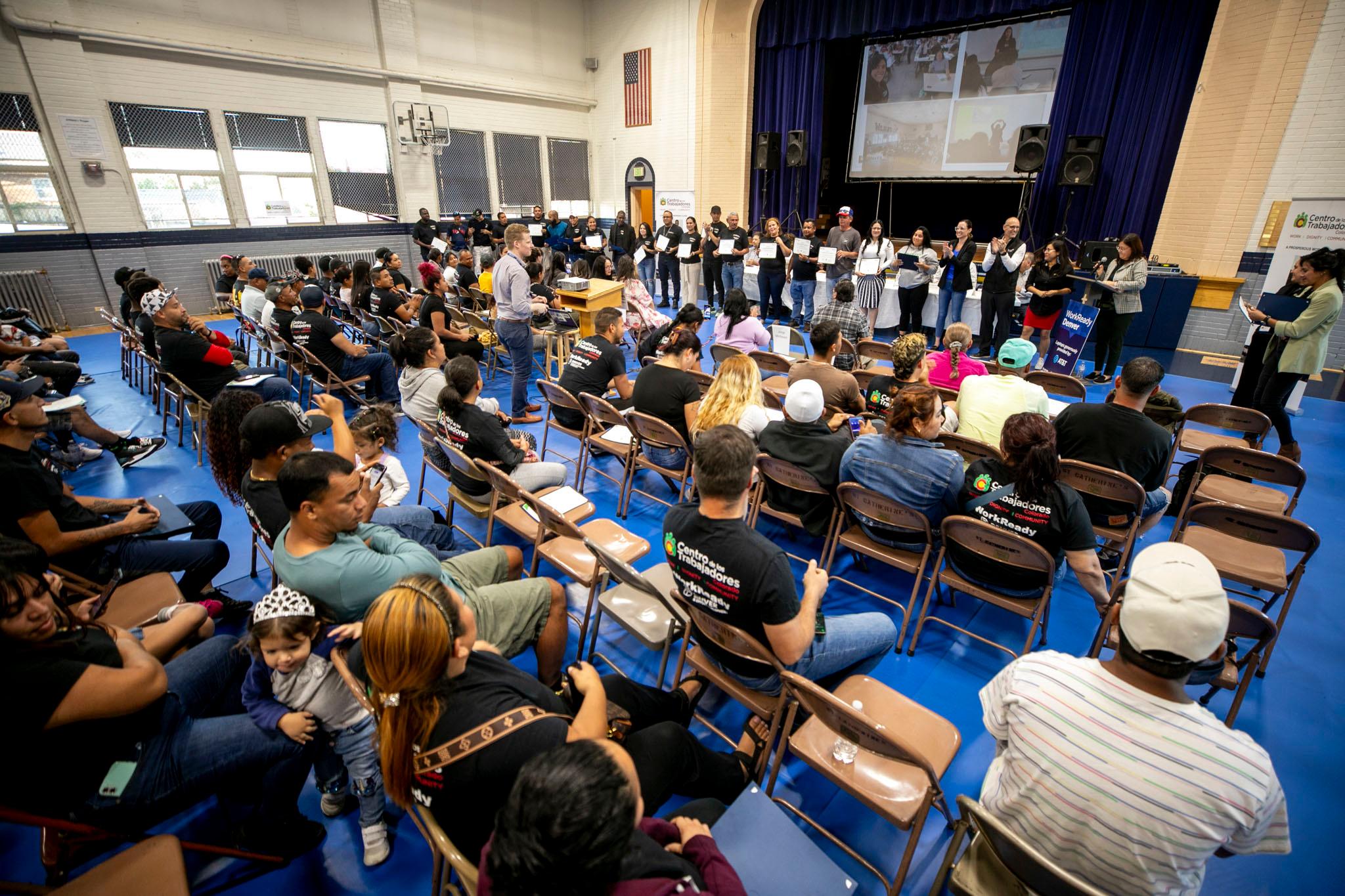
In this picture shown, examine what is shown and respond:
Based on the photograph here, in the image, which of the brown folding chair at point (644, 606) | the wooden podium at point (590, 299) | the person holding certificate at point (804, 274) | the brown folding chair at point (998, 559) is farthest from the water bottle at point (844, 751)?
the person holding certificate at point (804, 274)

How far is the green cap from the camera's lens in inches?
193

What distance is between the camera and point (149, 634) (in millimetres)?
2119

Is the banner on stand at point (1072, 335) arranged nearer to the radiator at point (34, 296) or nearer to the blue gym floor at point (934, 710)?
the blue gym floor at point (934, 710)

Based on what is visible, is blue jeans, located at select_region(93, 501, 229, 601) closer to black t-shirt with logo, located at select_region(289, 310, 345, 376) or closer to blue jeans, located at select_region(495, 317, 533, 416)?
black t-shirt with logo, located at select_region(289, 310, 345, 376)

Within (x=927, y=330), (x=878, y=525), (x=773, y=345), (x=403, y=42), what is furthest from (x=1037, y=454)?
(x=403, y=42)

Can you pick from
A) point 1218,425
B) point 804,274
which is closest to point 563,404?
point 1218,425

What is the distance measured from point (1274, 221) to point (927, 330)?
3930 millimetres

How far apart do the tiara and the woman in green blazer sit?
253 inches

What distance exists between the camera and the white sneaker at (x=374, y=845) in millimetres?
1996

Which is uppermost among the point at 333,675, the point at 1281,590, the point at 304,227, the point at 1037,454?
the point at 304,227

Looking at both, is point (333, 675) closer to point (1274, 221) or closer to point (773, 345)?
point (773, 345)

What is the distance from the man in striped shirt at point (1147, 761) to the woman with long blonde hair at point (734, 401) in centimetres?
222

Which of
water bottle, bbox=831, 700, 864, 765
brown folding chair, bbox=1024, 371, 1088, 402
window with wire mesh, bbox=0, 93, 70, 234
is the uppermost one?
window with wire mesh, bbox=0, 93, 70, 234

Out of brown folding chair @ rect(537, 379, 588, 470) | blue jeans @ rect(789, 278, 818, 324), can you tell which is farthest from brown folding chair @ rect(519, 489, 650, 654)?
blue jeans @ rect(789, 278, 818, 324)
